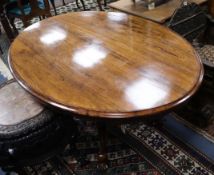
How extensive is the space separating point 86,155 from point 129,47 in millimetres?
821

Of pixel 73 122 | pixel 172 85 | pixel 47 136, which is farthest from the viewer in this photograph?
pixel 73 122

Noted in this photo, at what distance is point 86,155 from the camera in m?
1.80

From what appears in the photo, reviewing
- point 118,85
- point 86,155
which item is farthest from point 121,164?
point 118,85

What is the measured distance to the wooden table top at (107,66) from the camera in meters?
1.12

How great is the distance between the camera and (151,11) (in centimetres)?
221

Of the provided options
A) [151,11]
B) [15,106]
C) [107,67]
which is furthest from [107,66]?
[151,11]

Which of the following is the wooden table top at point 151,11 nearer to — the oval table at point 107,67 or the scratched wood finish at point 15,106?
the oval table at point 107,67

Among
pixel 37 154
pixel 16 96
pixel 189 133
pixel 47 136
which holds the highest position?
pixel 16 96

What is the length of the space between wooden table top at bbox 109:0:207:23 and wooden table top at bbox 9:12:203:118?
340 mm

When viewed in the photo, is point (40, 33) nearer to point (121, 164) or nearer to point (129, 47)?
point (129, 47)

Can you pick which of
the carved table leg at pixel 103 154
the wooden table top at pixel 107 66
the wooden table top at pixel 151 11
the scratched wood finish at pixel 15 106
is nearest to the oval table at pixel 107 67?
the wooden table top at pixel 107 66

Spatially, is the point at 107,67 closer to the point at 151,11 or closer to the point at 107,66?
the point at 107,66

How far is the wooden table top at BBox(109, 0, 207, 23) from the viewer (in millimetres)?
2088

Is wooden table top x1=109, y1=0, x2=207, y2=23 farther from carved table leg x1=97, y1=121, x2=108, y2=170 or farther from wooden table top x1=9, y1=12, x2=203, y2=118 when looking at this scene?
carved table leg x1=97, y1=121, x2=108, y2=170
